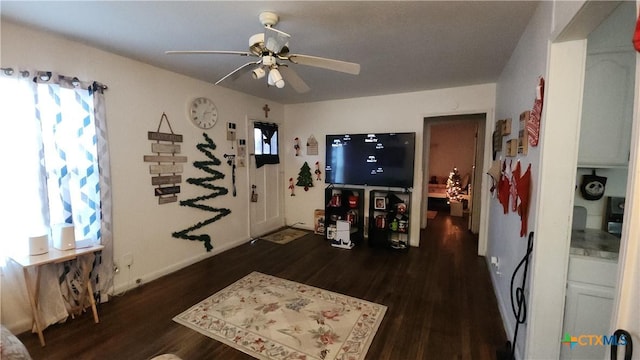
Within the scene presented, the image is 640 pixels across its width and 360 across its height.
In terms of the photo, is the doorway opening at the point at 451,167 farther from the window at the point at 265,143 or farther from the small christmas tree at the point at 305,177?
the window at the point at 265,143

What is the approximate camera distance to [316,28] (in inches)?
80.6

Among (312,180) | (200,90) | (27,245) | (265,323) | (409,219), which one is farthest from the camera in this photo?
(312,180)

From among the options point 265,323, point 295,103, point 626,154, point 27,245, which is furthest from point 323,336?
point 295,103

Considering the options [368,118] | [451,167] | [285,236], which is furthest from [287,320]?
[451,167]

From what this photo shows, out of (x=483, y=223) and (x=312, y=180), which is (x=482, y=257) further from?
(x=312, y=180)

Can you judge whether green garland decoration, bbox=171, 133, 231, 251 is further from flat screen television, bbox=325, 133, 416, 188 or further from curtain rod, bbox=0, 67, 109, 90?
flat screen television, bbox=325, 133, 416, 188

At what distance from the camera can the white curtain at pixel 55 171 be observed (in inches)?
79.8

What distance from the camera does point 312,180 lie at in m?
4.91

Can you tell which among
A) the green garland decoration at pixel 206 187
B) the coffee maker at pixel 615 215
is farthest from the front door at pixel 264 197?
the coffee maker at pixel 615 215

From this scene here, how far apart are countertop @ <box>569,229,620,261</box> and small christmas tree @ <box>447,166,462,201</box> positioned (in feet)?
15.9

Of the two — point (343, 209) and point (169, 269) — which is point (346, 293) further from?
point (169, 269)

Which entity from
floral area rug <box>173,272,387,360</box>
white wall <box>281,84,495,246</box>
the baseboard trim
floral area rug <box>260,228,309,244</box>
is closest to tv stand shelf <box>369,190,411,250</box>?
white wall <box>281,84,495,246</box>

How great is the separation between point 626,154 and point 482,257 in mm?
2535

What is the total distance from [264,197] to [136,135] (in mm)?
2275
